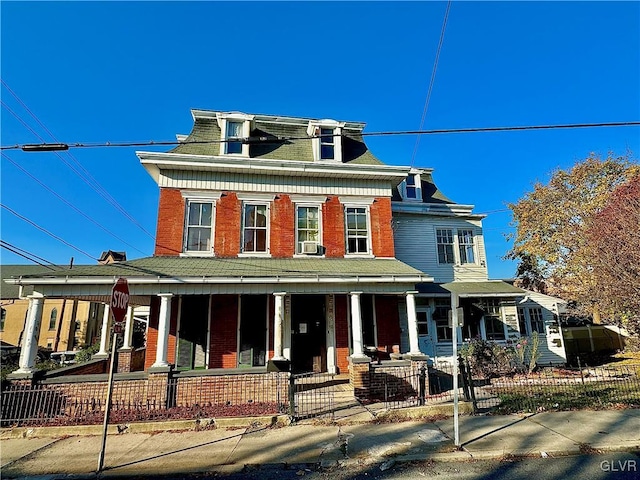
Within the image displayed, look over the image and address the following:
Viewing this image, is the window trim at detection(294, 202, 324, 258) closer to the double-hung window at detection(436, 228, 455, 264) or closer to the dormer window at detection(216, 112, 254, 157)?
the dormer window at detection(216, 112, 254, 157)

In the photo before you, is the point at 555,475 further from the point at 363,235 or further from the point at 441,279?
the point at 441,279

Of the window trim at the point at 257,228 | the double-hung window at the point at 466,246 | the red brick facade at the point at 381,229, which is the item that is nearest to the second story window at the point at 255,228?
the window trim at the point at 257,228

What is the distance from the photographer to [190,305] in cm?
1284

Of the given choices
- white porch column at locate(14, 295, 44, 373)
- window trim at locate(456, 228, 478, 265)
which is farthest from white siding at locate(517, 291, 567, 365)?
white porch column at locate(14, 295, 44, 373)

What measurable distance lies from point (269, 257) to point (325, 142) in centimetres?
565

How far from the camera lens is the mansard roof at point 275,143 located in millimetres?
14359

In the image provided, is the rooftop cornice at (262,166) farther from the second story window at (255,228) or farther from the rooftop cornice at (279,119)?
the rooftop cornice at (279,119)

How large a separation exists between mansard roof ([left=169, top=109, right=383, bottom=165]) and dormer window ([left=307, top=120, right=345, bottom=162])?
10.5 inches

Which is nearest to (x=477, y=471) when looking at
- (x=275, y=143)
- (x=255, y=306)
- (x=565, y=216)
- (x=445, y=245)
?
(x=255, y=306)

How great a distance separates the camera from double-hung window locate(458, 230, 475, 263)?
56.3ft

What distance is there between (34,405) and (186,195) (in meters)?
7.84

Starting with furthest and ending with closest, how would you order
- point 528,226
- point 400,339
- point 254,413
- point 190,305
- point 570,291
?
point 528,226 < point 570,291 < point 400,339 < point 190,305 < point 254,413

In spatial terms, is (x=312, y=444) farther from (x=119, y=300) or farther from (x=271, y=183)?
(x=271, y=183)

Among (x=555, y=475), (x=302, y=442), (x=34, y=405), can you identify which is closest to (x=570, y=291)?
(x=555, y=475)
